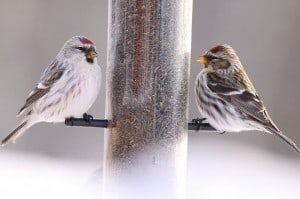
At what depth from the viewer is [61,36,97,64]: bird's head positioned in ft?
15.6

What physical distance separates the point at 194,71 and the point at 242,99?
2.74 metres

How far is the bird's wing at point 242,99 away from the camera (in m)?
4.80

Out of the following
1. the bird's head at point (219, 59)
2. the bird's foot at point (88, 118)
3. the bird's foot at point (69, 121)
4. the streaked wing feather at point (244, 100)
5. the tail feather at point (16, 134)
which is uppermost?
the bird's head at point (219, 59)

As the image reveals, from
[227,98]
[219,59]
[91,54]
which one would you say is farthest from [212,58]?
[91,54]

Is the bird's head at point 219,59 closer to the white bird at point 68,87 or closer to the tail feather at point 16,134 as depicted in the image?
the white bird at point 68,87

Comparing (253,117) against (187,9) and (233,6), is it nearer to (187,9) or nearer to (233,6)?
(187,9)

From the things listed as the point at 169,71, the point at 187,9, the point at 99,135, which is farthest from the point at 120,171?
the point at 99,135

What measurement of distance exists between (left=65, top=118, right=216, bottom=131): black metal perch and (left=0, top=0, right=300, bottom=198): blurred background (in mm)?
1276

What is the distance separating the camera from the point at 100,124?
177 inches

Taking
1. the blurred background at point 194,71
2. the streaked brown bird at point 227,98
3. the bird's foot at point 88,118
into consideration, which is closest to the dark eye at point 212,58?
the streaked brown bird at point 227,98

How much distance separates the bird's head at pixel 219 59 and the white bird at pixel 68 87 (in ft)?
1.64

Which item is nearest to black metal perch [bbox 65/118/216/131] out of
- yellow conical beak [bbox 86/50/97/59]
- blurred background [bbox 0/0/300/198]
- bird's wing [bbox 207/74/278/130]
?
bird's wing [bbox 207/74/278/130]

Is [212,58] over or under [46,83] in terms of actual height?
over

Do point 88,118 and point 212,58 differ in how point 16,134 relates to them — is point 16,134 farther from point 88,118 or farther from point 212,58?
point 212,58
